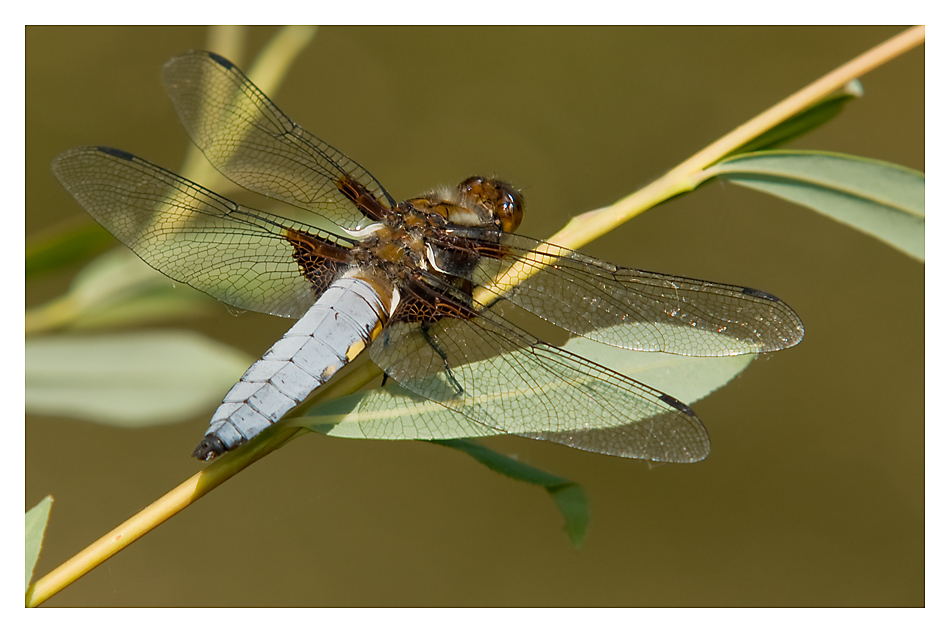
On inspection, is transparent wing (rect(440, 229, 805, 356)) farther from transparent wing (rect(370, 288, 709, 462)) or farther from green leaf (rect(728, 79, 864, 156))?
green leaf (rect(728, 79, 864, 156))

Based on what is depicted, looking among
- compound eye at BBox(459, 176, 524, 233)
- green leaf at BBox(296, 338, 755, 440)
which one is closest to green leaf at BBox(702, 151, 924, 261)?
green leaf at BBox(296, 338, 755, 440)

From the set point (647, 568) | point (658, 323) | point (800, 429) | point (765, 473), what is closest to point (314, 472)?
point (647, 568)

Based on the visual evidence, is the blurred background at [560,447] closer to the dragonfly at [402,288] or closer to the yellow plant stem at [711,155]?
the dragonfly at [402,288]

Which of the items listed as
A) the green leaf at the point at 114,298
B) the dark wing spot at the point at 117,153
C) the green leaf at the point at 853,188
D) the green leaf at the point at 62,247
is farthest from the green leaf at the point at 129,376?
the green leaf at the point at 853,188

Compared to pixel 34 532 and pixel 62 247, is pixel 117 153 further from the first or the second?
pixel 34 532

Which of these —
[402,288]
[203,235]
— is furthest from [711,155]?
[203,235]
